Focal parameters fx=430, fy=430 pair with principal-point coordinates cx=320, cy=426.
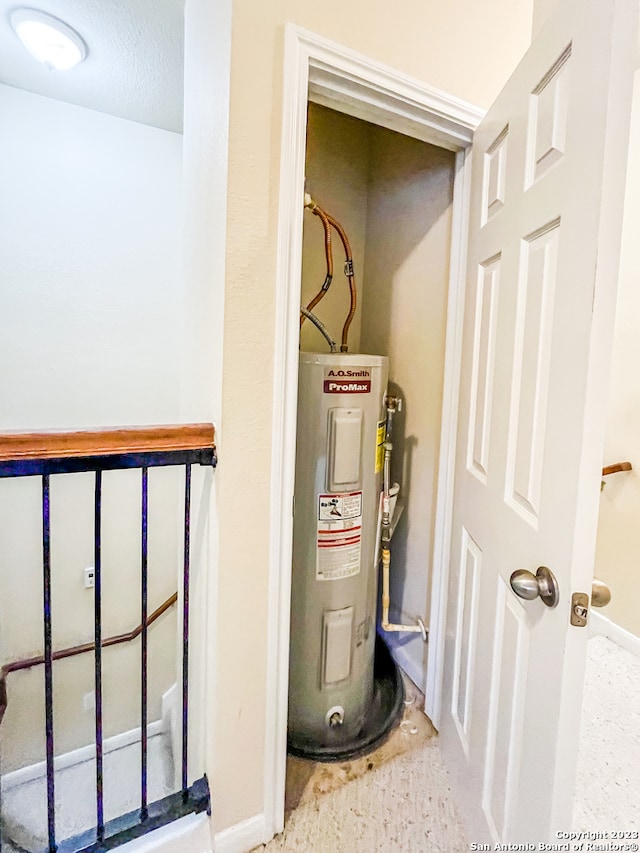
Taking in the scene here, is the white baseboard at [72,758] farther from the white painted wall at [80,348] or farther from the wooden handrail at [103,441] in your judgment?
the wooden handrail at [103,441]

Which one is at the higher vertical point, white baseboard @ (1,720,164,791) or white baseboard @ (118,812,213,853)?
white baseboard @ (118,812,213,853)

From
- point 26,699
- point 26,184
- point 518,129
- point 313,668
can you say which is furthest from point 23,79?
point 26,699

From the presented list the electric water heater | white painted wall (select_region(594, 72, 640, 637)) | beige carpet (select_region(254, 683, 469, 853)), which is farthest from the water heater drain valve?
white painted wall (select_region(594, 72, 640, 637))

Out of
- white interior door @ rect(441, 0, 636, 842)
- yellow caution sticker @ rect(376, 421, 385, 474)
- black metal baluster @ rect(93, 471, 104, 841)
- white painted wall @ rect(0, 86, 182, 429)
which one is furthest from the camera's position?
white painted wall @ rect(0, 86, 182, 429)

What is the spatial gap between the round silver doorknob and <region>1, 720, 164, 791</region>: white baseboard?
200cm

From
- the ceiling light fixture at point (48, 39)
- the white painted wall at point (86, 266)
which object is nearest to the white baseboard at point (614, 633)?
the white painted wall at point (86, 266)

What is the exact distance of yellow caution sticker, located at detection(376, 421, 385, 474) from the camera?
151 cm

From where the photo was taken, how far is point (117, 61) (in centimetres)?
166

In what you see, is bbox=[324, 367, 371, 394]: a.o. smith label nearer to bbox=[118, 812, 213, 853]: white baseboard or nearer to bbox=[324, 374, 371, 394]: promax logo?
bbox=[324, 374, 371, 394]: promax logo

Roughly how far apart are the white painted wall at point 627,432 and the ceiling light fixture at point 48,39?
231 centimetres

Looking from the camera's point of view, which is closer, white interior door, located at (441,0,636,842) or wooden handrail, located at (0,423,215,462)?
white interior door, located at (441,0,636,842)

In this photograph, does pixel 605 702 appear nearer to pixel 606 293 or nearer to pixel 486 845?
pixel 486 845

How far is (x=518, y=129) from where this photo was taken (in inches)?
38.8

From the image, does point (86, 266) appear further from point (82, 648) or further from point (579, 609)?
point (579, 609)
